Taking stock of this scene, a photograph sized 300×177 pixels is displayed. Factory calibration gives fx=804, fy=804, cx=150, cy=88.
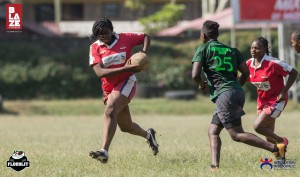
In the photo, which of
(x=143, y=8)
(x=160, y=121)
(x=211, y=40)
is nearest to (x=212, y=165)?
(x=211, y=40)

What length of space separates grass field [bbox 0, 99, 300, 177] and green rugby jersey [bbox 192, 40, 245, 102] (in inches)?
40.8

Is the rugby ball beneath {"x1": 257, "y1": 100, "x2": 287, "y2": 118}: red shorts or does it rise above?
above

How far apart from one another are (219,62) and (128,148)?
403 cm

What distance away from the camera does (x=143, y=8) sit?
2064 inches

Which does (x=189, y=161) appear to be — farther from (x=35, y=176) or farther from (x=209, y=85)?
(x=35, y=176)

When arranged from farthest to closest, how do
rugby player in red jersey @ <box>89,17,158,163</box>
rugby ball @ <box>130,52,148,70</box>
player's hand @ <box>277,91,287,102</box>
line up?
player's hand @ <box>277,91,287,102</box>
rugby player in red jersey @ <box>89,17,158,163</box>
rugby ball @ <box>130,52,148,70</box>

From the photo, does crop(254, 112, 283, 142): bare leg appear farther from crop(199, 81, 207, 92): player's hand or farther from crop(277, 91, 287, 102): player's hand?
crop(199, 81, 207, 92): player's hand

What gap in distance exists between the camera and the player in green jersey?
31.7 feet

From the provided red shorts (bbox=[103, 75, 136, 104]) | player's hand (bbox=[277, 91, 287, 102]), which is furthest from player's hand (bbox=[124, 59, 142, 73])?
player's hand (bbox=[277, 91, 287, 102])

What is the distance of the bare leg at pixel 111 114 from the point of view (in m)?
10.5

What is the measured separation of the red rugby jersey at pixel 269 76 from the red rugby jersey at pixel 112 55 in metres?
1.79

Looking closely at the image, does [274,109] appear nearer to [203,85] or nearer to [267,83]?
[267,83]

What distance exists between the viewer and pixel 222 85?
9.80 m

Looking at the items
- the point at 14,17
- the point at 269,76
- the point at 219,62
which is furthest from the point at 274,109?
the point at 14,17
